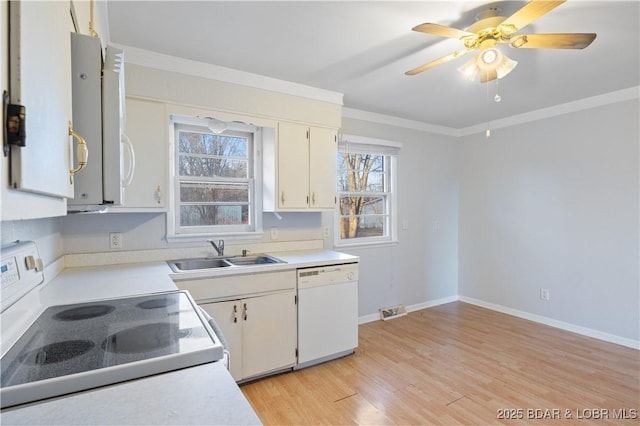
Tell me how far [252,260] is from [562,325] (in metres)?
3.40

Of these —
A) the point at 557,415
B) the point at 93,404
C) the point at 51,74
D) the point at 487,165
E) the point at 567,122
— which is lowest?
the point at 557,415

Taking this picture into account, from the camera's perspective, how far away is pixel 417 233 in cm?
421

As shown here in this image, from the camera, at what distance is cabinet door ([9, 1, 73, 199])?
466mm

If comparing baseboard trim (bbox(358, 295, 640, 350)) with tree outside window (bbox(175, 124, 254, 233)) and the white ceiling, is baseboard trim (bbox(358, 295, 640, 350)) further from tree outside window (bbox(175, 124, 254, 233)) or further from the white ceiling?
the white ceiling

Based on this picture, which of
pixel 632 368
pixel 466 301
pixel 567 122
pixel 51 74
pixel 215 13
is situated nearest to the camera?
pixel 51 74

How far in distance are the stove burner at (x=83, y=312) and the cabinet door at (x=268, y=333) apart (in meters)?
1.11

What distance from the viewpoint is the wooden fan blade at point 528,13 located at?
142 cm

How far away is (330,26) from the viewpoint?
6.40 feet

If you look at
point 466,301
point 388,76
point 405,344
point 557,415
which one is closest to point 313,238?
point 405,344

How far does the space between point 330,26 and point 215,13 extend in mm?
665

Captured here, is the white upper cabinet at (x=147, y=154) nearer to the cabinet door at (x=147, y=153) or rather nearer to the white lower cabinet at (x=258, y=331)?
the cabinet door at (x=147, y=153)

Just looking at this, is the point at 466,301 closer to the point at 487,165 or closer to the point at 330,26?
the point at 487,165

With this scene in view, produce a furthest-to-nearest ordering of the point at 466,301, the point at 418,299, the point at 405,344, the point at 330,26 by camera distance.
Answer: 1. the point at 466,301
2. the point at 418,299
3. the point at 405,344
4. the point at 330,26

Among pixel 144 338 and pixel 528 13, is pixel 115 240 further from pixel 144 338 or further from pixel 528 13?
pixel 528 13
